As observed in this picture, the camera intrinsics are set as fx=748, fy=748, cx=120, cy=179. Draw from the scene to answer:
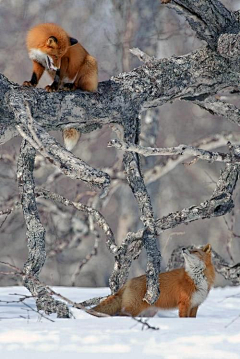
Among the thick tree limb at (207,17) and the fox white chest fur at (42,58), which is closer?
the thick tree limb at (207,17)

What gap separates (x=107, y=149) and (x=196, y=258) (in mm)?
8425

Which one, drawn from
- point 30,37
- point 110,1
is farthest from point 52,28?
point 110,1

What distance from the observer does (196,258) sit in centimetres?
705

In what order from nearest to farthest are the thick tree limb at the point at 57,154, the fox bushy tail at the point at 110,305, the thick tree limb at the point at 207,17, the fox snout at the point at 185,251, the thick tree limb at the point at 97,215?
1. the thick tree limb at the point at 57,154
2. the thick tree limb at the point at 207,17
3. the thick tree limb at the point at 97,215
4. the fox bushy tail at the point at 110,305
5. the fox snout at the point at 185,251

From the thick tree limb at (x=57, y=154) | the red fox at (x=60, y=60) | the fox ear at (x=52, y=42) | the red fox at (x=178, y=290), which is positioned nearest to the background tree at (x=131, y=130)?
the thick tree limb at (x=57, y=154)

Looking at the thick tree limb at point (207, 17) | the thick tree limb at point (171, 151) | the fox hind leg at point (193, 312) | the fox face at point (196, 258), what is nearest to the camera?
the thick tree limb at point (171, 151)

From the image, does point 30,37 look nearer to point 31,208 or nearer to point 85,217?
point 31,208

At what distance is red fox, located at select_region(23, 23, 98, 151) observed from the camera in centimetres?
540

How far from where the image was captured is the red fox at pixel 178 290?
6305 millimetres

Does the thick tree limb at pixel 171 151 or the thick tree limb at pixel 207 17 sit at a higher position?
the thick tree limb at pixel 207 17

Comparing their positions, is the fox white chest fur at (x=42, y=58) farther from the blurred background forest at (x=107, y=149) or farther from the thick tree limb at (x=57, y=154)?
the blurred background forest at (x=107, y=149)

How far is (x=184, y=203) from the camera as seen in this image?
16.4 meters

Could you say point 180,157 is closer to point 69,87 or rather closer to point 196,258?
point 196,258

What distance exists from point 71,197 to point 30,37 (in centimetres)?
958
